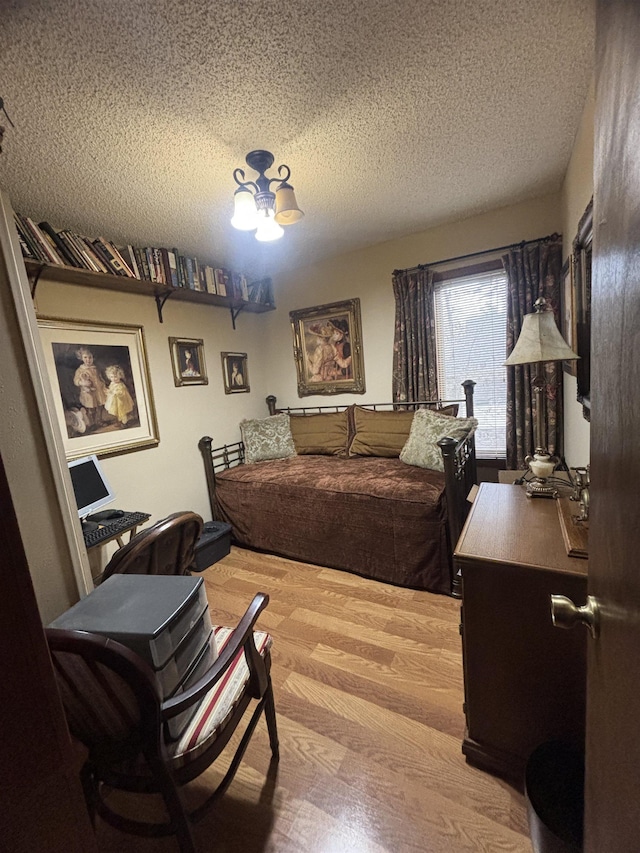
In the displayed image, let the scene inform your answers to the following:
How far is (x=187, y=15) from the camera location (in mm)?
1049

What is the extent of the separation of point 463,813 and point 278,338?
360cm

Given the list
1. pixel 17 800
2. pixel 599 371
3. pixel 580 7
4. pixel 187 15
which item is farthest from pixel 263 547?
pixel 580 7

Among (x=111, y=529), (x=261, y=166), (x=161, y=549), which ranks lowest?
(x=111, y=529)

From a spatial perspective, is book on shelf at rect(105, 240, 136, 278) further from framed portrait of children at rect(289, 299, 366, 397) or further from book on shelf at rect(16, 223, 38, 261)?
framed portrait of children at rect(289, 299, 366, 397)

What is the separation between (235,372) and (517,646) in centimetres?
315

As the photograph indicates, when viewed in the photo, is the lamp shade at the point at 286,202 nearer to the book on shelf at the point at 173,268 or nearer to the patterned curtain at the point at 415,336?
the book on shelf at the point at 173,268

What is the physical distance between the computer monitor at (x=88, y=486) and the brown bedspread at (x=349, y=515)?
1.04 meters

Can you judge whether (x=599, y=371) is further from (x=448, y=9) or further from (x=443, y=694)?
(x=443, y=694)

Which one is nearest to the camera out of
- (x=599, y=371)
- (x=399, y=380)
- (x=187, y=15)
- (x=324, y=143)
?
(x=599, y=371)

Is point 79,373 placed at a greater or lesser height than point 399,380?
greater

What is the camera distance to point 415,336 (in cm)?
301

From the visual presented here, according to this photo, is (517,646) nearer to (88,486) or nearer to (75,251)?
(88,486)

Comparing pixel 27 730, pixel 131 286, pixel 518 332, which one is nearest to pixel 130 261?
pixel 131 286

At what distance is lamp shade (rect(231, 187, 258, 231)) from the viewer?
5.42 feet
